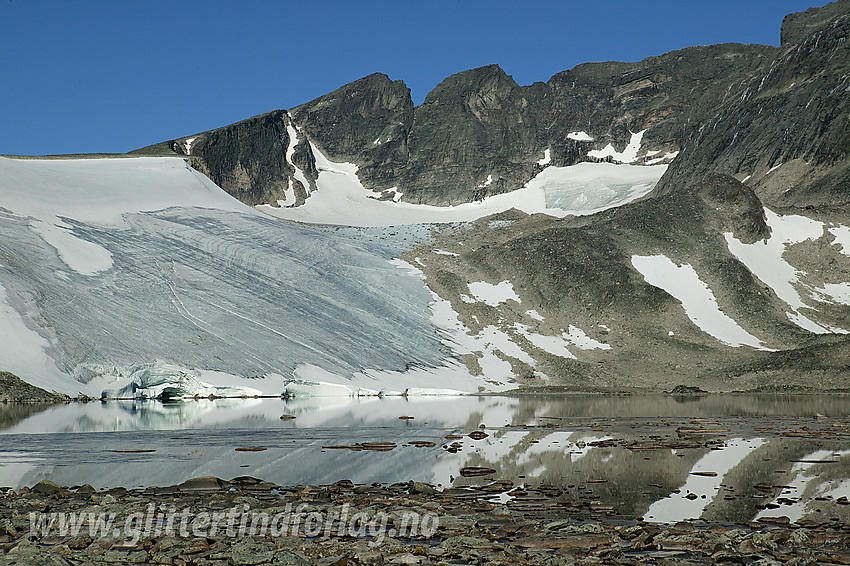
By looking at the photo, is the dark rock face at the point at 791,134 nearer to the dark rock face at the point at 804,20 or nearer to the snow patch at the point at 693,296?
the snow patch at the point at 693,296

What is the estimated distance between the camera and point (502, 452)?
1925cm

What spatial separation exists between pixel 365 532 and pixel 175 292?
45.3m

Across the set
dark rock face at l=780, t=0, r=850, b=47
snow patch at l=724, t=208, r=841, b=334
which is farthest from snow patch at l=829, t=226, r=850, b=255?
dark rock face at l=780, t=0, r=850, b=47

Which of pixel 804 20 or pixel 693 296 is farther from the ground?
pixel 804 20

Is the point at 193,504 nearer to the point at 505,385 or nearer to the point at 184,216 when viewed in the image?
the point at 505,385

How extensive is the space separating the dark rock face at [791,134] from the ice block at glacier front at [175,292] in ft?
200

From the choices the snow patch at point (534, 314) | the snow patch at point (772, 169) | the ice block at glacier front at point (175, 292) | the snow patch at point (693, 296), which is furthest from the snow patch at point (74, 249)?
the snow patch at point (772, 169)

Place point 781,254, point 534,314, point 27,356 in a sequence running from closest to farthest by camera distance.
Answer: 1. point 27,356
2. point 534,314
3. point 781,254

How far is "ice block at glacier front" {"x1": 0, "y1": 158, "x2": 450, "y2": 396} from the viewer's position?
42.5 meters

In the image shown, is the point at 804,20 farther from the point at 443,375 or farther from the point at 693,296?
the point at 443,375

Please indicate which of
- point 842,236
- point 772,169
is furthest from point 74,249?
point 772,169

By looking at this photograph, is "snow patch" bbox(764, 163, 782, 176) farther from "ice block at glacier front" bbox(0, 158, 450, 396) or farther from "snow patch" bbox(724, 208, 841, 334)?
"ice block at glacier front" bbox(0, 158, 450, 396)

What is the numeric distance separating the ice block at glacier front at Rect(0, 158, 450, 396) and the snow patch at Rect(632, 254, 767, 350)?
921 inches

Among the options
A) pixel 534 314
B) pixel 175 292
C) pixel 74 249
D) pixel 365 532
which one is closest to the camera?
pixel 365 532
